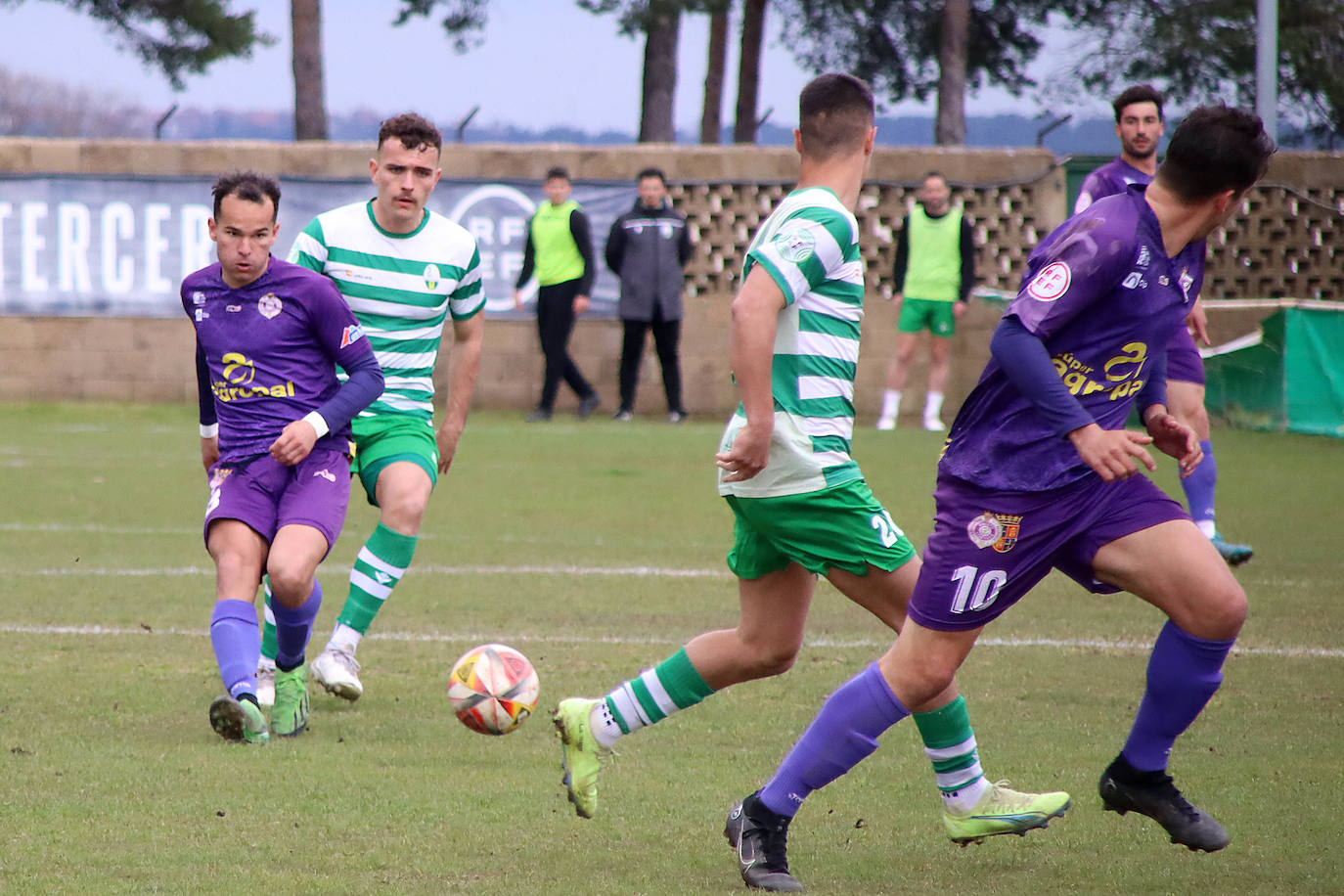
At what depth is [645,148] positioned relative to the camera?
701 inches

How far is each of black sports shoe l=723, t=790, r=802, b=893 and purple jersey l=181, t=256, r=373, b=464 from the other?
207 cm

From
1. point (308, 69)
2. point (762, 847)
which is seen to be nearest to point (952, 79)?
point (308, 69)

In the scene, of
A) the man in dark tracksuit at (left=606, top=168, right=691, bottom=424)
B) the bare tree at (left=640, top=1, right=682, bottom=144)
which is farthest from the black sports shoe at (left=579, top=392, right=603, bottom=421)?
the bare tree at (left=640, top=1, right=682, bottom=144)

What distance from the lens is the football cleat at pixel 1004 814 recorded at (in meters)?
3.94

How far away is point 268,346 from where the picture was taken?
5188 mm

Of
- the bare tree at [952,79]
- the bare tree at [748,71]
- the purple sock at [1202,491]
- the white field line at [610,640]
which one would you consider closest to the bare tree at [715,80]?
the bare tree at [748,71]

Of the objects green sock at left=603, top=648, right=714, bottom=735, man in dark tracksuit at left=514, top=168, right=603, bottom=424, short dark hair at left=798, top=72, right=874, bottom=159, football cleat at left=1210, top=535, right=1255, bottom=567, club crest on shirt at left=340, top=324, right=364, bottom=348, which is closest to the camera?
short dark hair at left=798, top=72, right=874, bottom=159

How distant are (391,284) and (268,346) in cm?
82

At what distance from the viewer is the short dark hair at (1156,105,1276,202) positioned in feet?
12.5

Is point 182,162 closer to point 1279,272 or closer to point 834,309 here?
point 1279,272

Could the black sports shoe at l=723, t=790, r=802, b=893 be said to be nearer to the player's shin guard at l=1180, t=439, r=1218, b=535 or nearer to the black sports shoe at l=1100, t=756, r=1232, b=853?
the black sports shoe at l=1100, t=756, r=1232, b=853

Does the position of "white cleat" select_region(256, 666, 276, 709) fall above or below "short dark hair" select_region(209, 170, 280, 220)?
below

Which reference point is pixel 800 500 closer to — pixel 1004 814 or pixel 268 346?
pixel 1004 814

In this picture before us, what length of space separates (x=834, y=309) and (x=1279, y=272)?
51.3 ft
